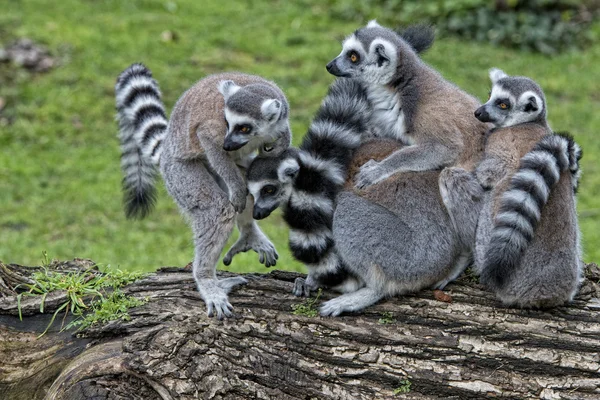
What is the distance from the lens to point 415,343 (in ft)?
12.9

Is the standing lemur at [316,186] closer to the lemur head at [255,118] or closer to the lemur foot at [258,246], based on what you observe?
the lemur head at [255,118]

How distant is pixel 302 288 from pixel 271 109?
3.61ft

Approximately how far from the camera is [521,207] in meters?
3.82

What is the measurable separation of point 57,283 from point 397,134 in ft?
7.32

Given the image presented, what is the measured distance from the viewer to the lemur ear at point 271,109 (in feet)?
14.7

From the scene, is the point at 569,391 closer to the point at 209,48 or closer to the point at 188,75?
the point at 188,75

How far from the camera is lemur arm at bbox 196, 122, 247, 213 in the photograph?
14.6ft

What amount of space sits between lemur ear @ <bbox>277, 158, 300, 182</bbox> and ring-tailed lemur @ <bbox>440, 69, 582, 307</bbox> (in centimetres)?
84

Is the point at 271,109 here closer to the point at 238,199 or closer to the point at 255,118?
the point at 255,118

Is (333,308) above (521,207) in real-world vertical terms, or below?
below

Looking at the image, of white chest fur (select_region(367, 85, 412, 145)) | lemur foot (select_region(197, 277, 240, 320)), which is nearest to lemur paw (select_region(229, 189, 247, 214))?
lemur foot (select_region(197, 277, 240, 320))

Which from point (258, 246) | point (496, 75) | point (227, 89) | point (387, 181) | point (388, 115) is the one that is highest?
point (496, 75)

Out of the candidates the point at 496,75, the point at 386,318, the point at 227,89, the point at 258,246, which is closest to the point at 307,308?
the point at 386,318

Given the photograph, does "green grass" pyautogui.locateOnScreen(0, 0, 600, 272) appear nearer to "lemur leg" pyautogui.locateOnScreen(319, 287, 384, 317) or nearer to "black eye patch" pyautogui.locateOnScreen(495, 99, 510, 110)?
"lemur leg" pyautogui.locateOnScreen(319, 287, 384, 317)
